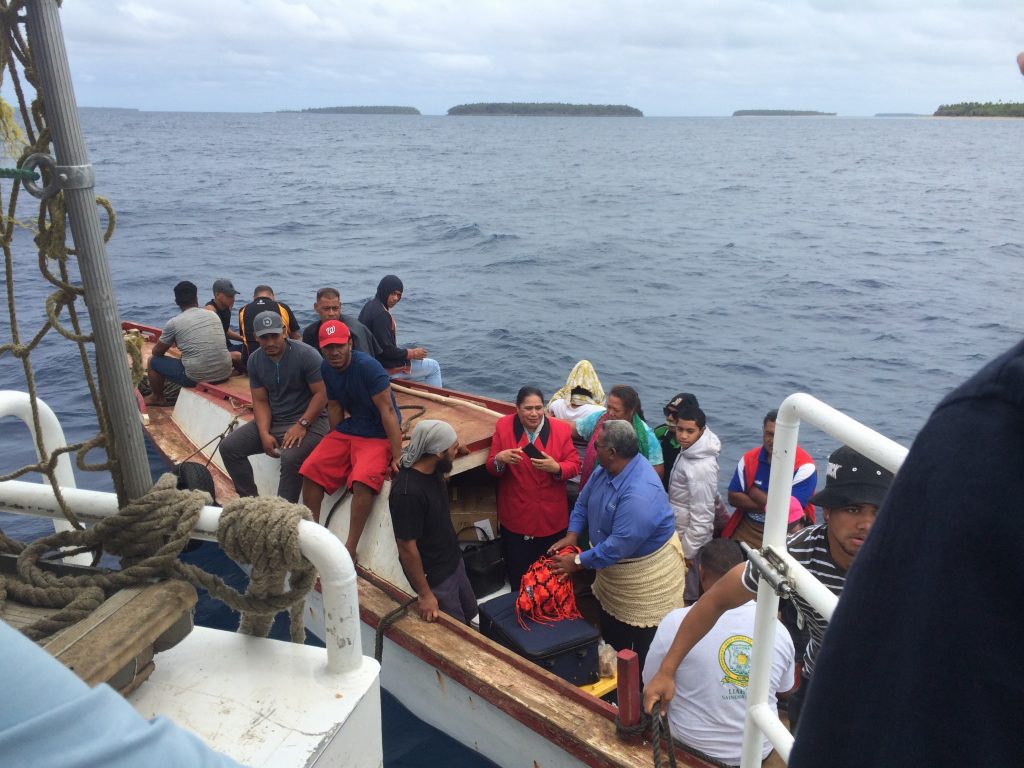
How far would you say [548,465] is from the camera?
5.49 metres

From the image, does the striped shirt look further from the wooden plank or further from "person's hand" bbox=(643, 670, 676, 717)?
the wooden plank

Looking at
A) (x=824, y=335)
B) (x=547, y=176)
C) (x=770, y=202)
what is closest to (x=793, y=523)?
(x=824, y=335)

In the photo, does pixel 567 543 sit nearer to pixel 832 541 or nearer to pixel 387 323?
pixel 832 541

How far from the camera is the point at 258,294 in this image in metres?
7.93

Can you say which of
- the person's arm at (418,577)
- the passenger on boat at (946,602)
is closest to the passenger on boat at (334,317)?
the person's arm at (418,577)

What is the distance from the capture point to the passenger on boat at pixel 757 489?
5234 mm

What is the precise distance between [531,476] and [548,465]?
16 cm

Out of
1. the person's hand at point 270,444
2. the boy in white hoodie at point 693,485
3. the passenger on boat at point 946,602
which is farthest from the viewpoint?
the person's hand at point 270,444

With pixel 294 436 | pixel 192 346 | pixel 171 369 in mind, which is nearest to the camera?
pixel 294 436

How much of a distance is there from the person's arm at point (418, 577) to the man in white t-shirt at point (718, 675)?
1664 mm

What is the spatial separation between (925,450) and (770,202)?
42770mm

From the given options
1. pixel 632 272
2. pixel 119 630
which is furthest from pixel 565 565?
pixel 632 272

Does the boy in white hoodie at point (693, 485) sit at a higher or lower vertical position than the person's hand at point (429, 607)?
higher

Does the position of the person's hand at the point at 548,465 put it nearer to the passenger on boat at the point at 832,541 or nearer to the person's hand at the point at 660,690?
the person's hand at the point at 660,690
